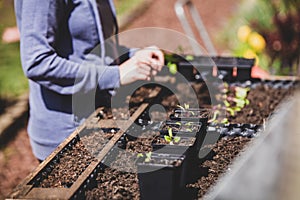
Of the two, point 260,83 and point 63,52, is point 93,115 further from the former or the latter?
point 260,83

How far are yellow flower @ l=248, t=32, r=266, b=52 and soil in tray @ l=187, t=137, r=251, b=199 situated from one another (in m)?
3.05

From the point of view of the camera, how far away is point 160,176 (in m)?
1.64

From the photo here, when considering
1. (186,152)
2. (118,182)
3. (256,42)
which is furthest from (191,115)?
(256,42)

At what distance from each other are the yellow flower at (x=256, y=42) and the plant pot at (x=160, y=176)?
357 centimetres

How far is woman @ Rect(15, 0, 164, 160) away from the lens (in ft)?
6.62

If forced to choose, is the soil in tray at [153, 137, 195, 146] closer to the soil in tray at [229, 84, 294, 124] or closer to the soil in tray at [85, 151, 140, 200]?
the soil in tray at [85, 151, 140, 200]

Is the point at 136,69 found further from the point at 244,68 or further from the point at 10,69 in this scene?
the point at 10,69

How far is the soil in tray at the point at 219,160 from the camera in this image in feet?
6.02

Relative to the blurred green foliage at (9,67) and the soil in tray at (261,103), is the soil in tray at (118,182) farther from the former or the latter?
the blurred green foliage at (9,67)

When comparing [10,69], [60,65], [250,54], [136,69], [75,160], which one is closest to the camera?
[75,160]

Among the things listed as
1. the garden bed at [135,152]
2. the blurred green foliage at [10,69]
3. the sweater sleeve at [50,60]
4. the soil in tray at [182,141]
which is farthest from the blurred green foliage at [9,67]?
the soil in tray at [182,141]

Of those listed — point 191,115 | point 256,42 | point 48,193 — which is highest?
point 256,42

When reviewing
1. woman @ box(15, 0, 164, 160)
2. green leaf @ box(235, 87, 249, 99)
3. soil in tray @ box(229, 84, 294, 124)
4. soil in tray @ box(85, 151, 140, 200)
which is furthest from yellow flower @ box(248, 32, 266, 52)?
soil in tray @ box(85, 151, 140, 200)

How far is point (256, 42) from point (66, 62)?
3368 mm
